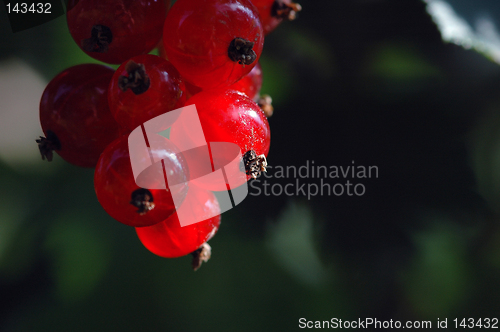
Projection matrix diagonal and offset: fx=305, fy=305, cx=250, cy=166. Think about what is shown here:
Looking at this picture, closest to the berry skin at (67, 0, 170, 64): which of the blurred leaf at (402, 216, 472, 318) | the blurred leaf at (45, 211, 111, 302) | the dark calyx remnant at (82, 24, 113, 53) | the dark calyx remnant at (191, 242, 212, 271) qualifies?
the dark calyx remnant at (82, 24, 113, 53)

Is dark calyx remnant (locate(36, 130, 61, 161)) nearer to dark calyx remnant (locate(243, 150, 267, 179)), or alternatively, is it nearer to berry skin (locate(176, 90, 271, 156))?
berry skin (locate(176, 90, 271, 156))

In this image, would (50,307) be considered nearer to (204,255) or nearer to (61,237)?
(61,237)

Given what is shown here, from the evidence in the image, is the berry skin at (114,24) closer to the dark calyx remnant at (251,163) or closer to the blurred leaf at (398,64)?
the dark calyx remnant at (251,163)

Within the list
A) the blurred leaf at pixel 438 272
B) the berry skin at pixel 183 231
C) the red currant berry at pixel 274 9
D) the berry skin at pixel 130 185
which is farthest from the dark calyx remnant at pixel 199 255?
the blurred leaf at pixel 438 272

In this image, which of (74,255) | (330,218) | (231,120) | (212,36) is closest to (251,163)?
(231,120)

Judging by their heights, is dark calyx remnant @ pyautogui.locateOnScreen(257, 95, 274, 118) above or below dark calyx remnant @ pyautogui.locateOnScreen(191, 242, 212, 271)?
above

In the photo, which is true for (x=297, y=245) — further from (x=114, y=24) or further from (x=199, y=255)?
(x=114, y=24)
